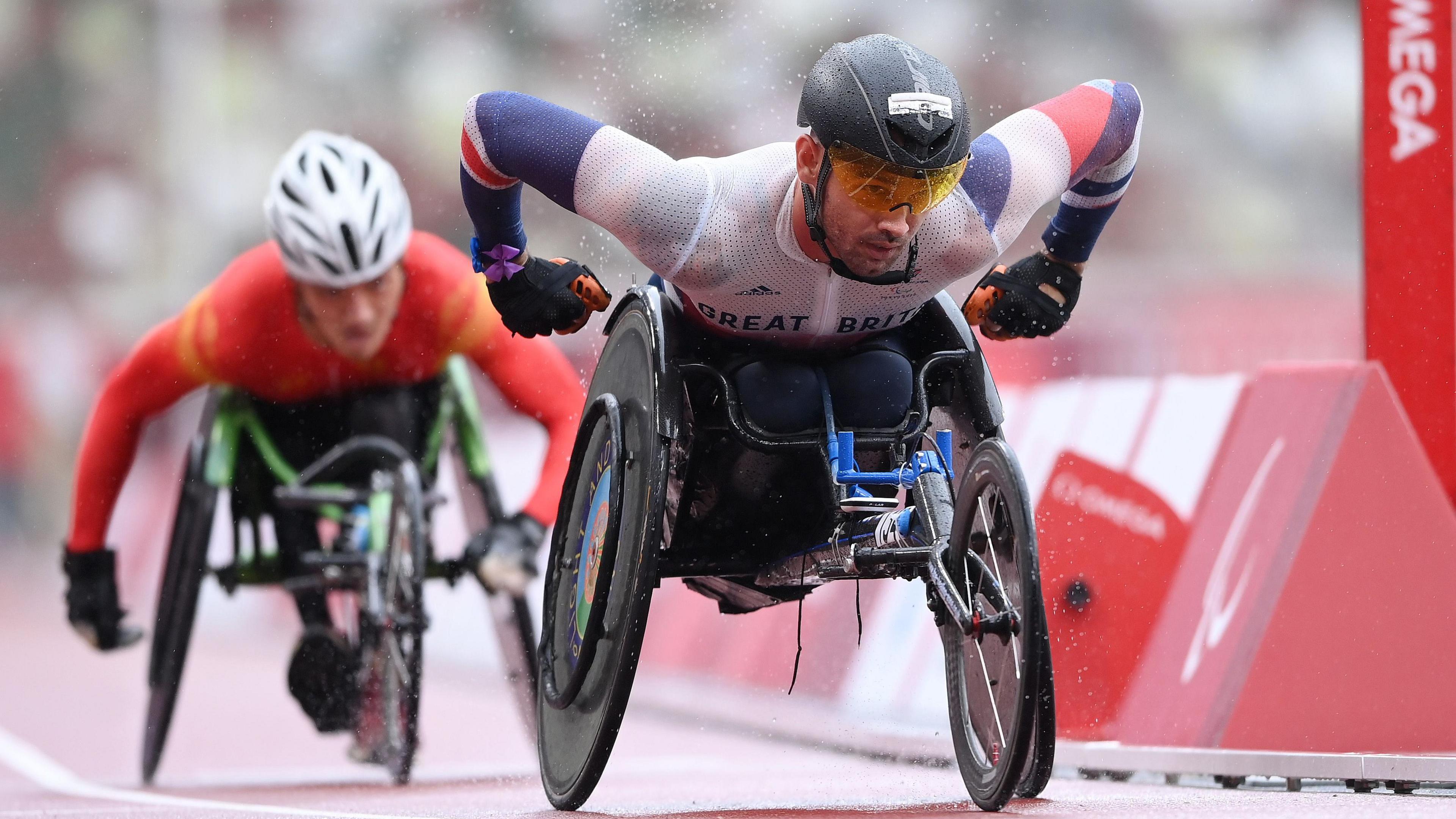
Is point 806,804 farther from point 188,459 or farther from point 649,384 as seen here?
point 188,459

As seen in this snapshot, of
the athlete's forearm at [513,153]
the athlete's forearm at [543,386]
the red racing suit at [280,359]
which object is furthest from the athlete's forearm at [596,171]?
the red racing suit at [280,359]

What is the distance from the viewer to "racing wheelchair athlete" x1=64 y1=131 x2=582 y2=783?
6516 millimetres

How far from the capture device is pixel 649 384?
4.05m

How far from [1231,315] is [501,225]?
10805mm

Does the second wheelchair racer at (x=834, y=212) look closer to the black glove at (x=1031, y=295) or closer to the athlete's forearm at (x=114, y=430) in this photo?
the black glove at (x=1031, y=295)

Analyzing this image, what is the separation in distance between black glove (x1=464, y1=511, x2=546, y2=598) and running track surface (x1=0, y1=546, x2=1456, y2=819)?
615 millimetres

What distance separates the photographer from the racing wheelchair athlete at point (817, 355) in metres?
3.64

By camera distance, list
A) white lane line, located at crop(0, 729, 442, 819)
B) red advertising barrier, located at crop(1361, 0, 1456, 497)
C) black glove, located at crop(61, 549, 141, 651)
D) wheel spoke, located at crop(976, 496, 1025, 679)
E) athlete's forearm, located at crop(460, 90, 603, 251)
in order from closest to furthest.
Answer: wheel spoke, located at crop(976, 496, 1025, 679) → athlete's forearm, located at crop(460, 90, 603, 251) → white lane line, located at crop(0, 729, 442, 819) → red advertising barrier, located at crop(1361, 0, 1456, 497) → black glove, located at crop(61, 549, 141, 651)

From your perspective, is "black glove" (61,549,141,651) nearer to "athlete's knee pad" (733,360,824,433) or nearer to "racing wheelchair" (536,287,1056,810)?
"racing wheelchair" (536,287,1056,810)

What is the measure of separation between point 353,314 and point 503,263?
2.44 meters

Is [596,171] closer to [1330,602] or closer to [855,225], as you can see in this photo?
[855,225]

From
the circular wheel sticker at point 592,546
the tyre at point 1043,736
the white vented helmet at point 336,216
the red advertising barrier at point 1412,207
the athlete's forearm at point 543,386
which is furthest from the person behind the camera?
the white vented helmet at point 336,216

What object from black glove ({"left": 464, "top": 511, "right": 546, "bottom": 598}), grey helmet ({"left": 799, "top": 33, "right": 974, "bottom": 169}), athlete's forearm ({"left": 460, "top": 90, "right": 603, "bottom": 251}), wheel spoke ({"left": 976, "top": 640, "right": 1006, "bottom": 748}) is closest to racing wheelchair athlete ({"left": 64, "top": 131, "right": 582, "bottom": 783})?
black glove ({"left": 464, "top": 511, "right": 546, "bottom": 598})

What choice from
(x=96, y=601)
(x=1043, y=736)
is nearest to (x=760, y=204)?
(x=1043, y=736)
